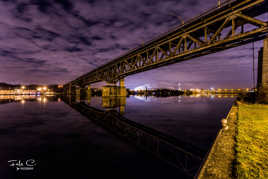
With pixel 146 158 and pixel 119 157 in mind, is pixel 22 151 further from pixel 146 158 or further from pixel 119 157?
pixel 146 158

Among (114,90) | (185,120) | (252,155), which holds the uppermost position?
(114,90)

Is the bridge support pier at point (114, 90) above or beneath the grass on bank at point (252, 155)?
above

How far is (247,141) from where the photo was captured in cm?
464

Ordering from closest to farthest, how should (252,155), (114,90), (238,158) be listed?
(238,158), (252,155), (114,90)

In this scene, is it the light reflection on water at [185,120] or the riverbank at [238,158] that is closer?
the riverbank at [238,158]

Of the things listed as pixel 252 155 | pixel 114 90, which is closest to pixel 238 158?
pixel 252 155

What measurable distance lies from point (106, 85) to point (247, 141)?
3970 centimetres

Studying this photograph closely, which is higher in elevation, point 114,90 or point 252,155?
point 114,90

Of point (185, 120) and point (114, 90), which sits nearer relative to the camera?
point (185, 120)

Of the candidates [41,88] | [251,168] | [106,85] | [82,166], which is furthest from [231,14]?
[41,88]

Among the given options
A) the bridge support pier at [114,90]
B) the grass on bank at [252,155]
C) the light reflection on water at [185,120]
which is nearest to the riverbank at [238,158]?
the grass on bank at [252,155]

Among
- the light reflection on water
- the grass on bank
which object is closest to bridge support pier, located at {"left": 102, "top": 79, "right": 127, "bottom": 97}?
the light reflection on water

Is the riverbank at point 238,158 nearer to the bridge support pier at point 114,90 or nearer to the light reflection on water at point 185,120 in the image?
the light reflection on water at point 185,120

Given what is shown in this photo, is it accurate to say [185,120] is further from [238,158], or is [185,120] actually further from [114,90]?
[114,90]
